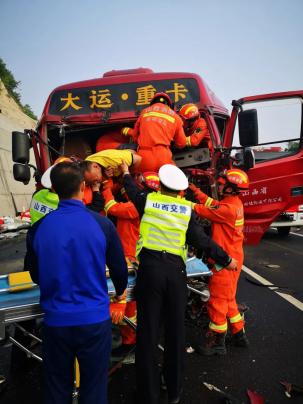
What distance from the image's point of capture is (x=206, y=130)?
4.05 metres

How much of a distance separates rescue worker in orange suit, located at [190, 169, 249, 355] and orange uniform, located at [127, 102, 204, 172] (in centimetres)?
69

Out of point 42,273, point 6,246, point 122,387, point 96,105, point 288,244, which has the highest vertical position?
point 96,105

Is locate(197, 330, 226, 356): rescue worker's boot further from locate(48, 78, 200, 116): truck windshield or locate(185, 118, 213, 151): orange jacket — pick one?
locate(48, 78, 200, 116): truck windshield

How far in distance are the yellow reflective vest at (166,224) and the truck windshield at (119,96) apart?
223 cm

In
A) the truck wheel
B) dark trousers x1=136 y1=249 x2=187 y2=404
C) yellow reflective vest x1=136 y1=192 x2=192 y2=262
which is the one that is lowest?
the truck wheel

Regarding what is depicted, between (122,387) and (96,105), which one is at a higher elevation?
(96,105)

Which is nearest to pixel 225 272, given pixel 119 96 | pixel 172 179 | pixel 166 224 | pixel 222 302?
pixel 222 302

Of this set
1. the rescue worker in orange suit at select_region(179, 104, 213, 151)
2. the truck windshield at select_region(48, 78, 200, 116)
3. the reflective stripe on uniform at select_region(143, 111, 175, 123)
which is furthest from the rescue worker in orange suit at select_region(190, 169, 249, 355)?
the truck windshield at select_region(48, 78, 200, 116)

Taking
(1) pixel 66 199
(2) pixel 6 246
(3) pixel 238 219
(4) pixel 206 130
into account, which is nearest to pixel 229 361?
(3) pixel 238 219

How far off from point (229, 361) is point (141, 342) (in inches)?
45.3

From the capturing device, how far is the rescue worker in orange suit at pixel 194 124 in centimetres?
397

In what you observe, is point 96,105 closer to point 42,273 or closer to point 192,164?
point 192,164

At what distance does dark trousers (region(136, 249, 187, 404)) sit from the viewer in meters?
2.24

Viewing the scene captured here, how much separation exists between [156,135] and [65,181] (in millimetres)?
1928
